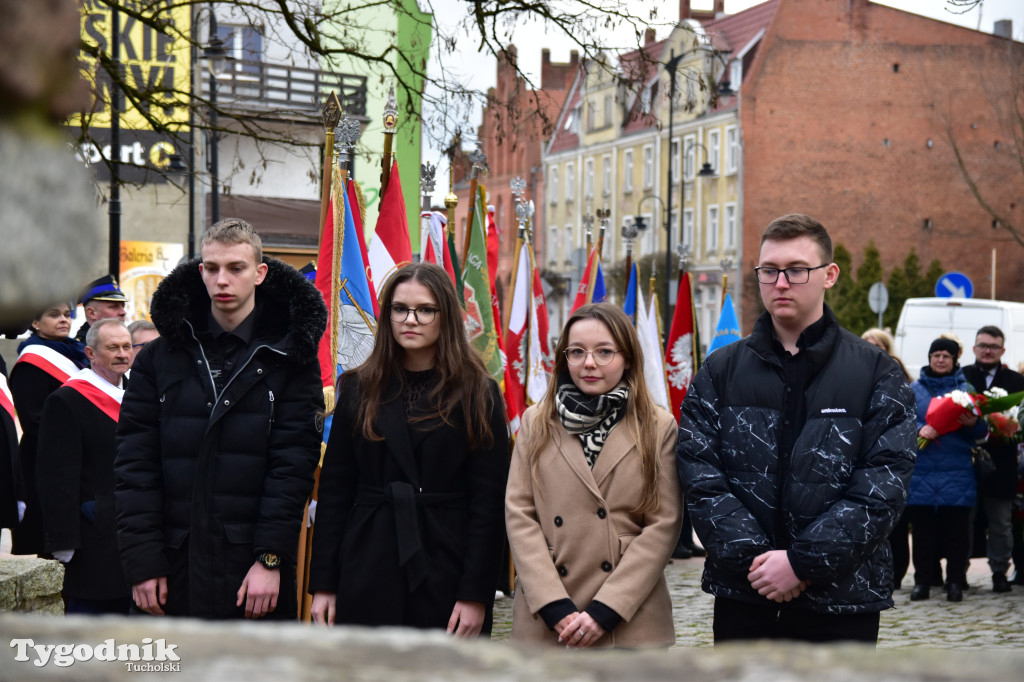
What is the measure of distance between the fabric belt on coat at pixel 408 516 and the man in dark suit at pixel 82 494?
6.55 ft

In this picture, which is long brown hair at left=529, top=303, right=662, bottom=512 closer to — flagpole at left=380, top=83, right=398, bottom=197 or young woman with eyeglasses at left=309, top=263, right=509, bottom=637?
young woman with eyeglasses at left=309, top=263, right=509, bottom=637

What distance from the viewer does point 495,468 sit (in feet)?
15.4

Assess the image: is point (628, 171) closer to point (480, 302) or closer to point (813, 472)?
point (480, 302)

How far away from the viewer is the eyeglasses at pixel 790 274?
166 inches

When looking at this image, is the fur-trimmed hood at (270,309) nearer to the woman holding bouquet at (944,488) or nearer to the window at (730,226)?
the woman holding bouquet at (944,488)

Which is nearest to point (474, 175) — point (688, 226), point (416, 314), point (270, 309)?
point (270, 309)

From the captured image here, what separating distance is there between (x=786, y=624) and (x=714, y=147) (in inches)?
2215

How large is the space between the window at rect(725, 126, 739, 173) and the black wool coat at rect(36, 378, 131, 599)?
172 feet

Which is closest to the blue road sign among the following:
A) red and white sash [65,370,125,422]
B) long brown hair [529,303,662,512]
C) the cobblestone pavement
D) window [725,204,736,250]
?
the cobblestone pavement

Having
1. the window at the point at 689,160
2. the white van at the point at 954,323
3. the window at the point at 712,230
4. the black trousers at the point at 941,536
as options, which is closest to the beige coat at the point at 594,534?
the black trousers at the point at 941,536

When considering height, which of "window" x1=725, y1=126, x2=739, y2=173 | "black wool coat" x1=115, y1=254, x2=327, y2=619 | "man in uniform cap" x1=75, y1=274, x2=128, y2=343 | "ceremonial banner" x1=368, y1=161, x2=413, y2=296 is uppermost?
"window" x1=725, y1=126, x2=739, y2=173

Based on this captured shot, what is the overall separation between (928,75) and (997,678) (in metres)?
59.5

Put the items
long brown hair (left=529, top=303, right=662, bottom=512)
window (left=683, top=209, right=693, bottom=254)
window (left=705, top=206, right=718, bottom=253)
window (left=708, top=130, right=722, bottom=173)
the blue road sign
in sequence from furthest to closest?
1. window (left=683, top=209, right=693, bottom=254)
2. window (left=705, top=206, right=718, bottom=253)
3. window (left=708, top=130, right=722, bottom=173)
4. the blue road sign
5. long brown hair (left=529, top=303, right=662, bottom=512)

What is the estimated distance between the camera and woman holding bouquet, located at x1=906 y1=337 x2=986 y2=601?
10.7m
